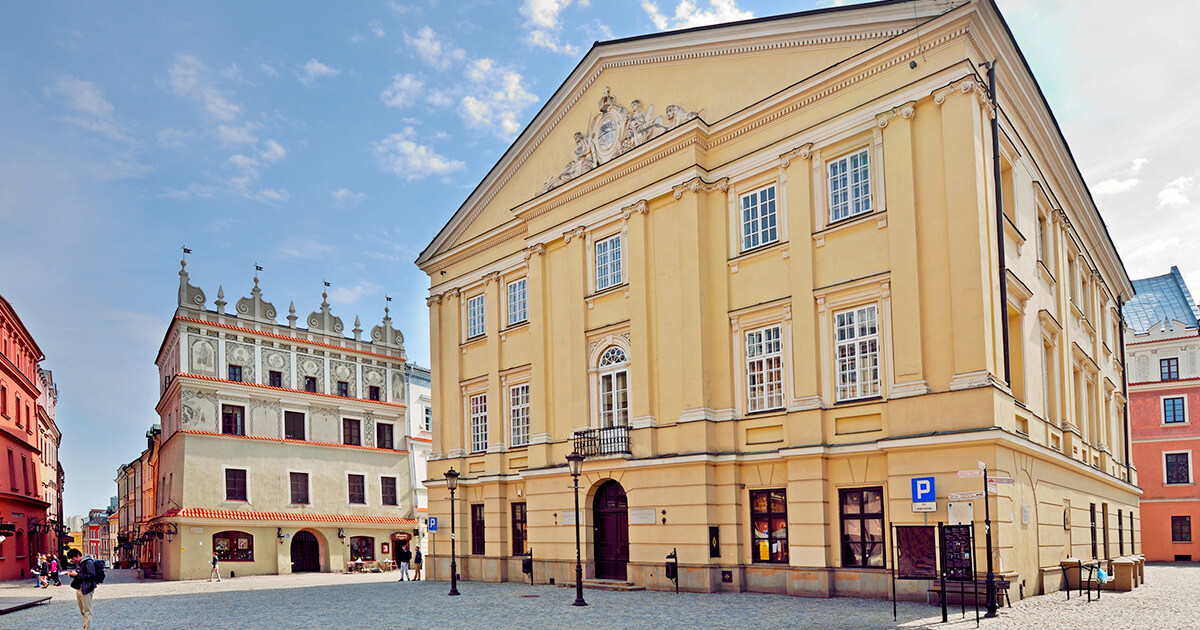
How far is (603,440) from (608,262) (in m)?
5.49

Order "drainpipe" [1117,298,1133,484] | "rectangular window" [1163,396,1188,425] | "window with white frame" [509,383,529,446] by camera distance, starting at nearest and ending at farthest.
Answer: "window with white frame" [509,383,529,446] < "drainpipe" [1117,298,1133,484] < "rectangular window" [1163,396,1188,425]

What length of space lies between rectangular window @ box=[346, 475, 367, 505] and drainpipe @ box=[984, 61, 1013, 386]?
36671 millimetres

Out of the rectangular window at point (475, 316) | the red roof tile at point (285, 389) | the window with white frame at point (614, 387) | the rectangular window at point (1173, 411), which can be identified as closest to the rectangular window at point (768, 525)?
the window with white frame at point (614, 387)

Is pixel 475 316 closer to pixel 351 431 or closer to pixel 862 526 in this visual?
pixel 862 526

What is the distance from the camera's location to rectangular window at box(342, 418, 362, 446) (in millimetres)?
49031

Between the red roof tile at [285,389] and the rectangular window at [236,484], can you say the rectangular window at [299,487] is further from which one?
the red roof tile at [285,389]

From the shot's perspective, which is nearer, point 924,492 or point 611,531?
point 924,492

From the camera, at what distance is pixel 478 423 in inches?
1293

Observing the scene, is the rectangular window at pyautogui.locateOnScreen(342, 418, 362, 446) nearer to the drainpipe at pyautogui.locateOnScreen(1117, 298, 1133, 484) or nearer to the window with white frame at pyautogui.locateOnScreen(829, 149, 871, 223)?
the window with white frame at pyautogui.locateOnScreen(829, 149, 871, 223)

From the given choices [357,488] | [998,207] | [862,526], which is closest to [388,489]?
[357,488]

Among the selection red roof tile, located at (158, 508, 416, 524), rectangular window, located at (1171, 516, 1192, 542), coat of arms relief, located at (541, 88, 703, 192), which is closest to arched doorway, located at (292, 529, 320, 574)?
red roof tile, located at (158, 508, 416, 524)

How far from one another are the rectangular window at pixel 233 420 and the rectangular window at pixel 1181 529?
1861 inches

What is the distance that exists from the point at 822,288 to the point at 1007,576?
757 cm

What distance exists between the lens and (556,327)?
28953mm
